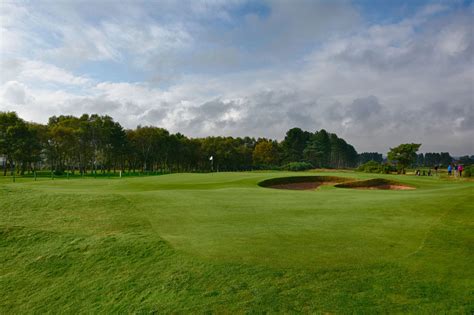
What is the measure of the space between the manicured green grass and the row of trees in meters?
65.6

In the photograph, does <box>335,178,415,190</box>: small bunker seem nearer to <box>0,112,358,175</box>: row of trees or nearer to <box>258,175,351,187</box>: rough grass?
<box>258,175,351,187</box>: rough grass

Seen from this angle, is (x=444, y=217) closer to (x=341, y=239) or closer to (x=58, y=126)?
(x=341, y=239)

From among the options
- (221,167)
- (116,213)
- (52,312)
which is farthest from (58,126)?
(52,312)

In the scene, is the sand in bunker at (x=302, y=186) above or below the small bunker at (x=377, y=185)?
below

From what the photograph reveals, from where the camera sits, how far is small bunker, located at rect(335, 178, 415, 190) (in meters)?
32.5

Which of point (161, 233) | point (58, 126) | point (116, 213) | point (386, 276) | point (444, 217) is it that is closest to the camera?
point (386, 276)

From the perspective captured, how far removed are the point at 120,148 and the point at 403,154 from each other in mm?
70650

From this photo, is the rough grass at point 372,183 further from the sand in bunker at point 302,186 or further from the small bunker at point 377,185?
the sand in bunker at point 302,186

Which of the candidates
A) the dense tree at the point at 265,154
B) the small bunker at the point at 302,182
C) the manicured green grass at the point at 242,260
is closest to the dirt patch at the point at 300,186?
the small bunker at the point at 302,182

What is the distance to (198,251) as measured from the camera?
27.9 ft

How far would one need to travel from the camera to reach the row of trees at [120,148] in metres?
68.8

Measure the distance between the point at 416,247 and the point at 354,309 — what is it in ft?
12.8

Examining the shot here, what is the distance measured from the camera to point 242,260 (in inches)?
308

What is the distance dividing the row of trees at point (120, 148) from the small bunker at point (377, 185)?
215 ft
